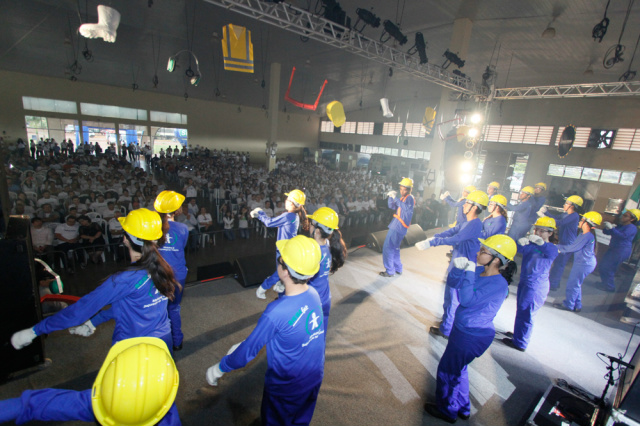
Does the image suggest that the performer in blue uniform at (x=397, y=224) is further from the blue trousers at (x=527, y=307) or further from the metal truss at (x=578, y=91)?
the metal truss at (x=578, y=91)

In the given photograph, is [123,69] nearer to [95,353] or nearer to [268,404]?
[95,353]

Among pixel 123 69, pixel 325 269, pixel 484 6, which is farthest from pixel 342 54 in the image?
pixel 325 269

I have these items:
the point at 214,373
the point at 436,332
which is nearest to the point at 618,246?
the point at 436,332

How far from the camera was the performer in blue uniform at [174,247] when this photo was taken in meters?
3.16

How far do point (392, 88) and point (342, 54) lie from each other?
7889mm

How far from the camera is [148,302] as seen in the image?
223 cm

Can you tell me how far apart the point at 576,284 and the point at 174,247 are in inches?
279

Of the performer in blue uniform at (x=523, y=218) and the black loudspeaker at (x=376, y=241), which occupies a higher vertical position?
the performer in blue uniform at (x=523, y=218)

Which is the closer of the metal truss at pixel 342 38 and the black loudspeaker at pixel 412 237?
the metal truss at pixel 342 38

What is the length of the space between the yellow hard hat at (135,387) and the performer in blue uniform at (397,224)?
507 cm

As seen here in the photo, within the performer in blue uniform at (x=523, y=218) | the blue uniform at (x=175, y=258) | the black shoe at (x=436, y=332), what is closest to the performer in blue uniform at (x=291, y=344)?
the blue uniform at (x=175, y=258)

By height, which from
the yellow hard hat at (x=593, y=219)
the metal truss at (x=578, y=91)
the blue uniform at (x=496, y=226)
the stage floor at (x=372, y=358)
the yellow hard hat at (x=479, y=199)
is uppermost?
the metal truss at (x=578, y=91)

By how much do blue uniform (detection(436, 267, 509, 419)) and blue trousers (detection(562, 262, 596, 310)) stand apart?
4.33 m

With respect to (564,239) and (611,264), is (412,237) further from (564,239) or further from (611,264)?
(611,264)
